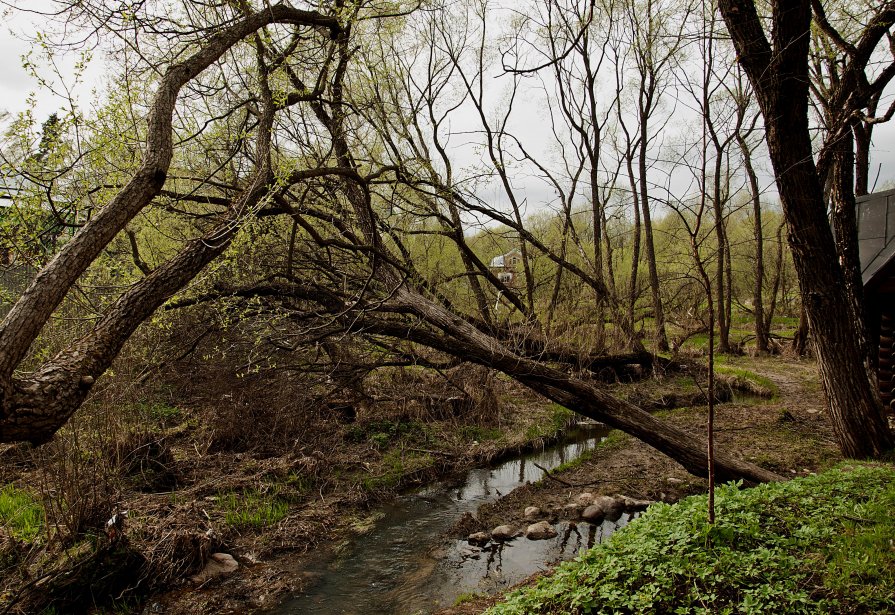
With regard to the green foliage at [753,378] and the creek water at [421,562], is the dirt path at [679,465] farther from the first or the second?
the green foliage at [753,378]

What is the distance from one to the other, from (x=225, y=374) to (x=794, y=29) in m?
8.83

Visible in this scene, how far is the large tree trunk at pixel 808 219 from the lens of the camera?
20.0 ft

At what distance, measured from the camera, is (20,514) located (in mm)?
5699

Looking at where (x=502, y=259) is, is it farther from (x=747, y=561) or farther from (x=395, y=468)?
(x=747, y=561)

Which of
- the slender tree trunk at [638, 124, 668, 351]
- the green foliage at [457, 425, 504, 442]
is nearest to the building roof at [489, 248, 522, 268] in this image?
the slender tree trunk at [638, 124, 668, 351]

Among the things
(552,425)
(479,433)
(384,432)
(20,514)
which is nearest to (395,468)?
(384,432)

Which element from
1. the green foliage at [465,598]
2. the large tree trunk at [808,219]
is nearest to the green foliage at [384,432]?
the green foliage at [465,598]

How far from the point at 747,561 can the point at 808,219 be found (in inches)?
180

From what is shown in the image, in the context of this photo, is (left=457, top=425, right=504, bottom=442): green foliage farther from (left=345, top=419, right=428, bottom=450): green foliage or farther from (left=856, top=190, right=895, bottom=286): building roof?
(left=856, top=190, right=895, bottom=286): building roof

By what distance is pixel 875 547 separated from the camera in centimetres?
347

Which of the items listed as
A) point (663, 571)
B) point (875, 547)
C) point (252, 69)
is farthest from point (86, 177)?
point (875, 547)

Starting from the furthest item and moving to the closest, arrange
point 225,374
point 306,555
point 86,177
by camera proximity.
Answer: point 225,374, point 306,555, point 86,177

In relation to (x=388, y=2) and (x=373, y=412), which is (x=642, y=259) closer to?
(x=373, y=412)

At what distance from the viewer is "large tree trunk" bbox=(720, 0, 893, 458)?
609cm
